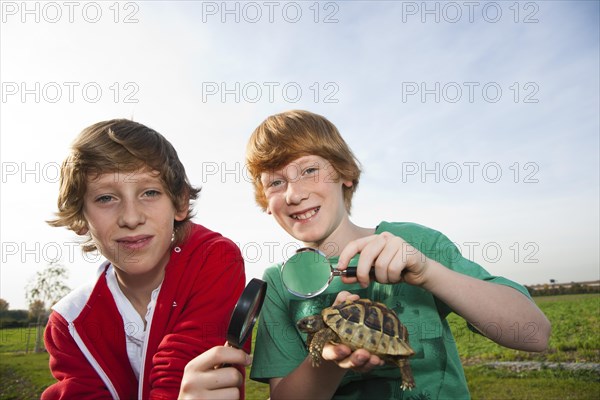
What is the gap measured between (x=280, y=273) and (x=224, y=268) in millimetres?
512

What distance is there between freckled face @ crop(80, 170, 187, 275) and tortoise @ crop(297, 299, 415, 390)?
159 cm

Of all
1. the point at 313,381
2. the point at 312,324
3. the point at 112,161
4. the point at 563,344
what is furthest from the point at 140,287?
the point at 563,344

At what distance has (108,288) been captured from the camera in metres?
3.65

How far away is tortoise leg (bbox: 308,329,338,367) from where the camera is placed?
2.50 meters

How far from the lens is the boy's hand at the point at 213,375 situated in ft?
7.71

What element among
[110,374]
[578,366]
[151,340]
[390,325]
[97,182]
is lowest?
[578,366]

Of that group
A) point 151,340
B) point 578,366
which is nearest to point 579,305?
point 578,366

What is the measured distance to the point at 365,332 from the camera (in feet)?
8.10

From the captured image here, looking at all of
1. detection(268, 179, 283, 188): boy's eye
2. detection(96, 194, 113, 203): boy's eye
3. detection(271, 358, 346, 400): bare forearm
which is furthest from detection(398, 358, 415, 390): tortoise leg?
detection(96, 194, 113, 203): boy's eye

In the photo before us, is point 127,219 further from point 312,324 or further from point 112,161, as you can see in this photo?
point 312,324

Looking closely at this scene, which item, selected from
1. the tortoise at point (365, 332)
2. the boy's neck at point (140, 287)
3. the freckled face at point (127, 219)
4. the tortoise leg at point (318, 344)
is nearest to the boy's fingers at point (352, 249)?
the tortoise at point (365, 332)

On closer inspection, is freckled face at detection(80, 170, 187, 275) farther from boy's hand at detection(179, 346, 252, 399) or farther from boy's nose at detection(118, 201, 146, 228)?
boy's hand at detection(179, 346, 252, 399)

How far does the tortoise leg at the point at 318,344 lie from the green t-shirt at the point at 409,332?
529 mm

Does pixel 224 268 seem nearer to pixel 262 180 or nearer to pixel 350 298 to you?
pixel 262 180
